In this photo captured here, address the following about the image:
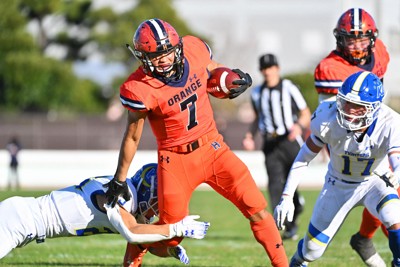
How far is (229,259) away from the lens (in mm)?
6957

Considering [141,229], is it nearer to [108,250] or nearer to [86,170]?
[108,250]

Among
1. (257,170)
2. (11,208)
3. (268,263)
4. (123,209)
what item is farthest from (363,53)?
(257,170)

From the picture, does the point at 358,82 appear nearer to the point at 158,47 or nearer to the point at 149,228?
the point at 158,47

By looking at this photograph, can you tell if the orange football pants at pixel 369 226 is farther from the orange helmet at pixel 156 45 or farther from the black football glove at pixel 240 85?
the orange helmet at pixel 156 45

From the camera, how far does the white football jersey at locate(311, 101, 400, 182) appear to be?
5.41 meters

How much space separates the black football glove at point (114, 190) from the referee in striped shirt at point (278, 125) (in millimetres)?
3475

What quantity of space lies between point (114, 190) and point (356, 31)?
7.50 feet

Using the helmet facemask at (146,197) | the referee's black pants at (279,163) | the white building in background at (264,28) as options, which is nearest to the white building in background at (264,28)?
the white building in background at (264,28)

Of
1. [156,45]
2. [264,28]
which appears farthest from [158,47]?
[264,28]

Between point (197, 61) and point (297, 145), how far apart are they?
A: 3.31m

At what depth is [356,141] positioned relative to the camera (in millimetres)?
5457

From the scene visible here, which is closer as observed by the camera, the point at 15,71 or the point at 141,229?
the point at 141,229

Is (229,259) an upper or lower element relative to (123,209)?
lower

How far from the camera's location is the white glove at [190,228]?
5039 millimetres
